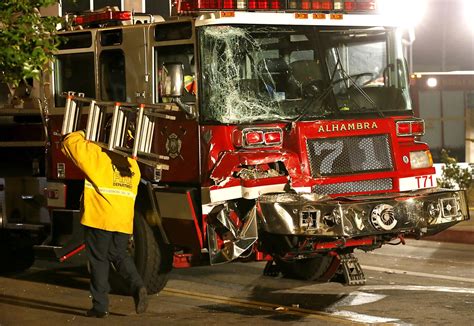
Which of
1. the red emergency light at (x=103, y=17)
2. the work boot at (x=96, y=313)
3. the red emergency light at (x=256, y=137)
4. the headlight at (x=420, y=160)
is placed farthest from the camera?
the red emergency light at (x=103, y=17)

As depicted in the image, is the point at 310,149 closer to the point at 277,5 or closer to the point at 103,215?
the point at 277,5

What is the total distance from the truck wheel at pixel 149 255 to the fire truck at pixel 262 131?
13 mm

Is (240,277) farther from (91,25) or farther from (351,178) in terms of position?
(91,25)

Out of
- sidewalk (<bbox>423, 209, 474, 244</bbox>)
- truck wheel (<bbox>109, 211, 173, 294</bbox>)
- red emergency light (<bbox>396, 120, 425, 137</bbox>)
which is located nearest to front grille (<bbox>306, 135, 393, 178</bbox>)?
red emergency light (<bbox>396, 120, 425, 137</bbox>)

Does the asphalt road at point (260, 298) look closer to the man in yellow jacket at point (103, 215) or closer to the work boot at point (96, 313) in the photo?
the work boot at point (96, 313)

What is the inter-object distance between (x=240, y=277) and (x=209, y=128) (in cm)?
243

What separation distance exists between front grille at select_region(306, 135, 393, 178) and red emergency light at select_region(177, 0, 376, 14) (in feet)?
4.20

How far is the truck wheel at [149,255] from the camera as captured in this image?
998 cm

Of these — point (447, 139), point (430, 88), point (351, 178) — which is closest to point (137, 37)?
point (351, 178)

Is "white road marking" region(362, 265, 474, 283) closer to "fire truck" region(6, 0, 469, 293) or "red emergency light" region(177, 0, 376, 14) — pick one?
"fire truck" region(6, 0, 469, 293)

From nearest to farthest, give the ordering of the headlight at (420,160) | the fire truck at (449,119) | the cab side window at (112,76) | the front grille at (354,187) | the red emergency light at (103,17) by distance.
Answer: the front grille at (354,187)
the headlight at (420,160)
the cab side window at (112,76)
the red emergency light at (103,17)
the fire truck at (449,119)

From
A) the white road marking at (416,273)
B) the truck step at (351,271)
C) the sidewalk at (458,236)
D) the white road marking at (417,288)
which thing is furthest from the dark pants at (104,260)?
the sidewalk at (458,236)

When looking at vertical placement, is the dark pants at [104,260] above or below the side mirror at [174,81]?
below

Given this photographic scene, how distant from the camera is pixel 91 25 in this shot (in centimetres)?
1090
